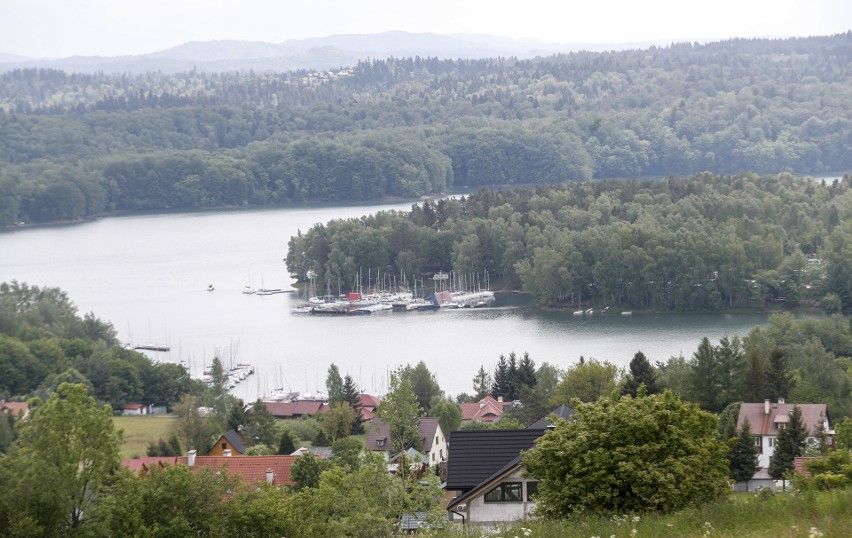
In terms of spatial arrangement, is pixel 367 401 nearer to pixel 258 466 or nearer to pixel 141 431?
pixel 141 431

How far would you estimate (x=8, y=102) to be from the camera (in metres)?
161

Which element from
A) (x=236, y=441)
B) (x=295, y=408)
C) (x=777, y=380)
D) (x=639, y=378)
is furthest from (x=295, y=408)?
(x=777, y=380)

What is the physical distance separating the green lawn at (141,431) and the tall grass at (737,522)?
13204 mm

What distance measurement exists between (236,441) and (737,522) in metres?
14.0

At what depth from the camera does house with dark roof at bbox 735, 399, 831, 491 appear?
1780cm

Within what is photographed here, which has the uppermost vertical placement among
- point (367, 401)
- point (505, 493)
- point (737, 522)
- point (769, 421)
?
point (737, 522)

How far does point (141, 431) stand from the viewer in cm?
2464

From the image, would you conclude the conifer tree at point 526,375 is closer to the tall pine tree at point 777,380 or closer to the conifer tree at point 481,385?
the conifer tree at point 481,385

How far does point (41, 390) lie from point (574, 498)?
21780mm

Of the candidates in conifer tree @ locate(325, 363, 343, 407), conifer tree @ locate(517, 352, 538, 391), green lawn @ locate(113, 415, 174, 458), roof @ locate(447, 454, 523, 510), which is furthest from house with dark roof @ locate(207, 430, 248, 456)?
roof @ locate(447, 454, 523, 510)

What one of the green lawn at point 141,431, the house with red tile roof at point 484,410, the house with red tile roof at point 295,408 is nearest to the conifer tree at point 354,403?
the house with red tile roof at point 295,408

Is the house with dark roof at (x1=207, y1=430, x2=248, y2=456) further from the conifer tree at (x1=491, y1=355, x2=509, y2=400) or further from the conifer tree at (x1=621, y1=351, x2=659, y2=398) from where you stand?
the conifer tree at (x1=491, y1=355, x2=509, y2=400)

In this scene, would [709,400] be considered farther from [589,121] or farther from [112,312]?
[589,121]

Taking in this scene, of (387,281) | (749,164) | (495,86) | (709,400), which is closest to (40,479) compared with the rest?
(709,400)
